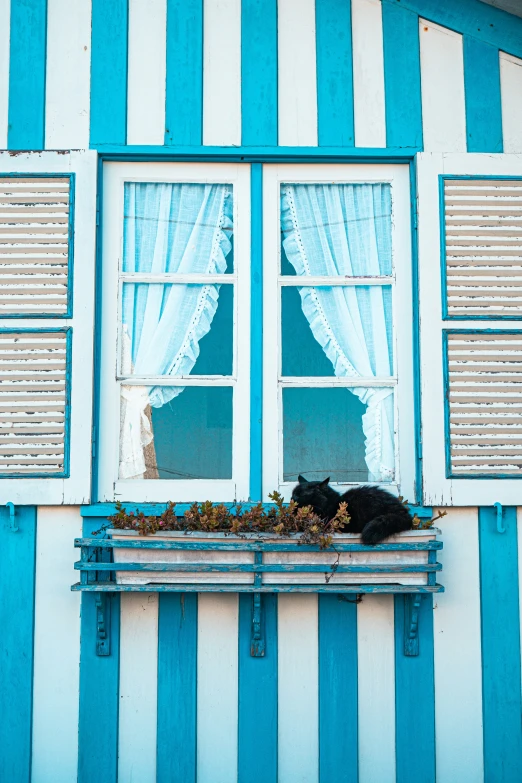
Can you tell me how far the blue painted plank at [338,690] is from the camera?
10.1ft

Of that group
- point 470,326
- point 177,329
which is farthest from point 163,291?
point 470,326

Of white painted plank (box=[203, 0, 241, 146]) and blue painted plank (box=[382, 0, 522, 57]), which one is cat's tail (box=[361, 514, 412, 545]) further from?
blue painted plank (box=[382, 0, 522, 57])

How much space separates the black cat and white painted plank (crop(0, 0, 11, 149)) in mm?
1861

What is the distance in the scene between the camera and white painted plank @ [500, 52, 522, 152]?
11.1 ft

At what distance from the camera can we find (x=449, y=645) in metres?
3.15

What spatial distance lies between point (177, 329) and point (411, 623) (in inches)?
57.9

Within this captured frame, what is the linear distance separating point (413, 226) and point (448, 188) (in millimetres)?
202

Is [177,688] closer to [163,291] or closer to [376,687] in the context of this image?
[376,687]

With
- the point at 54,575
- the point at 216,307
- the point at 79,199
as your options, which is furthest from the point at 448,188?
the point at 54,575

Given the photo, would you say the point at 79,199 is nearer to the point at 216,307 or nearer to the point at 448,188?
the point at 216,307

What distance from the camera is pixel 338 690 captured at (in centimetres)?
312

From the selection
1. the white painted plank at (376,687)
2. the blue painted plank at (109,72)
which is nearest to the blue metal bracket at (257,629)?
the white painted plank at (376,687)

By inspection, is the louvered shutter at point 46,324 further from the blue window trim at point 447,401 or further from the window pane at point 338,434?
the blue window trim at point 447,401

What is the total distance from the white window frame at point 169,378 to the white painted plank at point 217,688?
1.44ft
